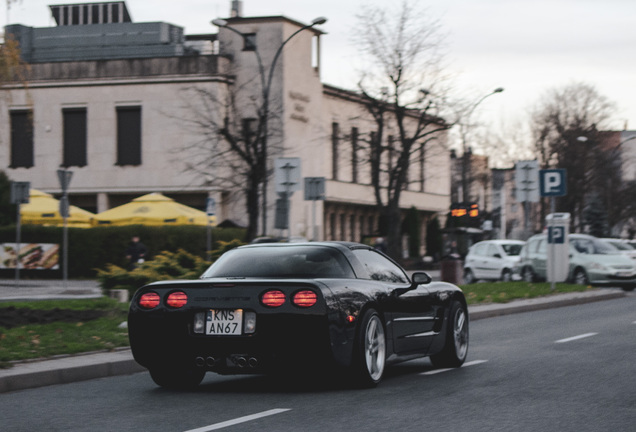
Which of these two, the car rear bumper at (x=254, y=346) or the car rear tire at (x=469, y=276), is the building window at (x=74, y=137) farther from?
the car rear bumper at (x=254, y=346)

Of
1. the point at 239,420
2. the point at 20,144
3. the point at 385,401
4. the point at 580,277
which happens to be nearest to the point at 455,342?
the point at 385,401

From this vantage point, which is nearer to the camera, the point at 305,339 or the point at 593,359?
the point at 305,339

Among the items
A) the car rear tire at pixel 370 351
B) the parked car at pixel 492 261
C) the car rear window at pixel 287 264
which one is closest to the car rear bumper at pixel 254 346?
the car rear tire at pixel 370 351

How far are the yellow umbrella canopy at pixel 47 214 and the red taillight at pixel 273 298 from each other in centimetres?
3397

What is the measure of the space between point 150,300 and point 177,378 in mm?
863

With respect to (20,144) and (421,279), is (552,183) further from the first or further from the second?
→ (20,144)

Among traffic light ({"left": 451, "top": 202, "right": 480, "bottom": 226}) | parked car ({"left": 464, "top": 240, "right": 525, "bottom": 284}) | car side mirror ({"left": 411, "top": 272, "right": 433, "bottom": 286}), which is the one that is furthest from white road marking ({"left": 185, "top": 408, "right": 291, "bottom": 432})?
parked car ({"left": 464, "top": 240, "right": 525, "bottom": 284})

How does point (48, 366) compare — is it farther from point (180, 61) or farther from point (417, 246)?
point (417, 246)

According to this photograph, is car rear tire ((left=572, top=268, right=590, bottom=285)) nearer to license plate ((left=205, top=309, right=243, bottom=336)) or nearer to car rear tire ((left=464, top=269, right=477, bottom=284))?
car rear tire ((left=464, top=269, right=477, bottom=284))

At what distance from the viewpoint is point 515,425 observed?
7.66 metres

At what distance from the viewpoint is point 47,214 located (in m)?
42.7

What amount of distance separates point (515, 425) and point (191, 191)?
47.6 m

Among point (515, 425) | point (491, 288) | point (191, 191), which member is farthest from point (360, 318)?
point (191, 191)

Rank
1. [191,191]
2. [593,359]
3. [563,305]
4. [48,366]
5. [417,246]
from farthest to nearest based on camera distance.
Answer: [417,246] → [191,191] → [563,305] → [593,359] → [48,366]
